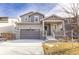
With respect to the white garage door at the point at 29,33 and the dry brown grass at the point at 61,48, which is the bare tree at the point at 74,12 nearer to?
the dry brown grass at the point at 61,48

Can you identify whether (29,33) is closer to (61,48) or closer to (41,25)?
(41,25)

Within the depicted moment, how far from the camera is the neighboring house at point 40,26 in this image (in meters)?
4.25

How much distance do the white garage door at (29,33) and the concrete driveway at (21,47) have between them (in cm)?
8

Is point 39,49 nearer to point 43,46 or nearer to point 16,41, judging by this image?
point 43,46

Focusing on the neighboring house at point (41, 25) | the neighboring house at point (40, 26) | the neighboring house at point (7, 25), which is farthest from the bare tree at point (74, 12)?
the neighboring house at point (7, 25)

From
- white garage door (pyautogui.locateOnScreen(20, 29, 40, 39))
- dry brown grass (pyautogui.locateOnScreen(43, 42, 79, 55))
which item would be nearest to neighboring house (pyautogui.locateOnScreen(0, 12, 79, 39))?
white garage door (pyautogui.locateOnScreen(20, 29, 40, 39))

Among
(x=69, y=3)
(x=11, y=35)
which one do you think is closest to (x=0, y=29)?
(x=11, y=35)

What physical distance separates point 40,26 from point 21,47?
48cm

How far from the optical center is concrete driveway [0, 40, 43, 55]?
4.21 metres

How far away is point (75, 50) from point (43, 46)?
0.54m

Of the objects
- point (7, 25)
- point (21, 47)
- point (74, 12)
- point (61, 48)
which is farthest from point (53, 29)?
point (7, 25)

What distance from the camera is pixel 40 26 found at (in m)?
4.27

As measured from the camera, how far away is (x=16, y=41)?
13.9ft

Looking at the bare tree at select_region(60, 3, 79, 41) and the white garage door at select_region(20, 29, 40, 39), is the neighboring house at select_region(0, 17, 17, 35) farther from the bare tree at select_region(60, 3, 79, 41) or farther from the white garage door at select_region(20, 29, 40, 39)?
the bare tree at select_region(60, 3, 79, 41)
